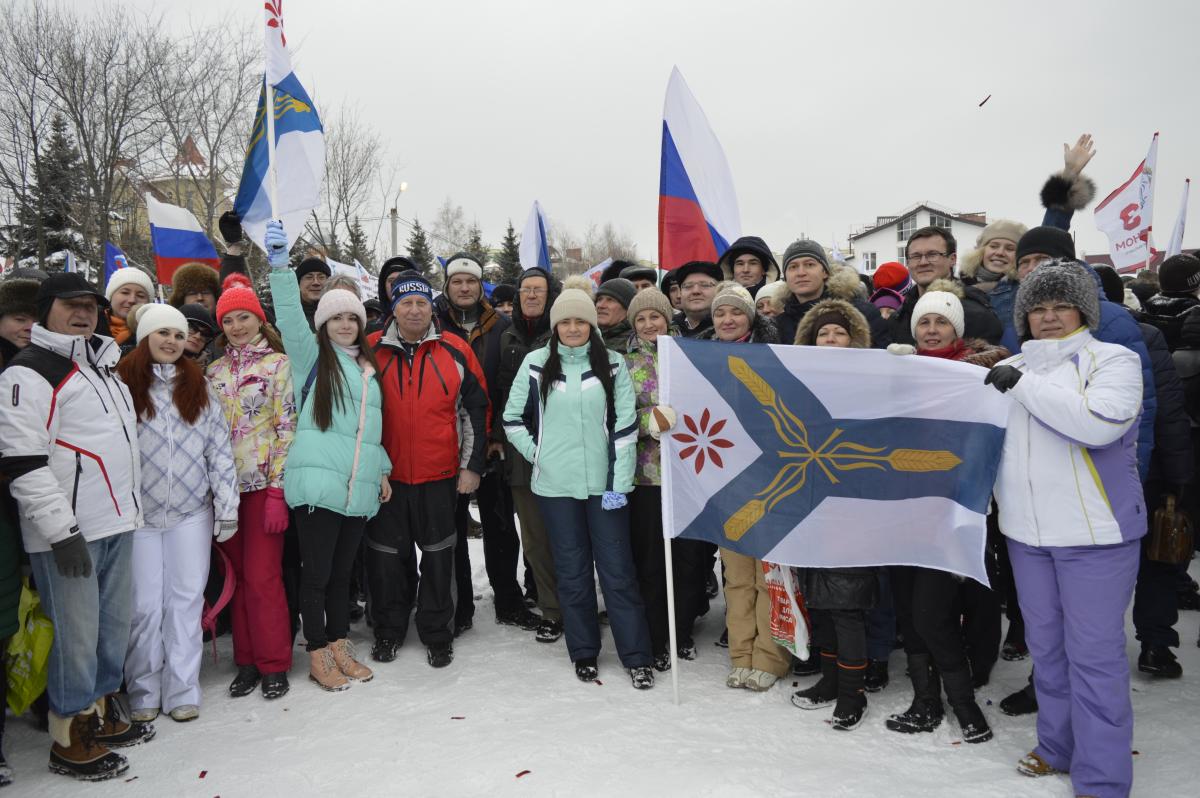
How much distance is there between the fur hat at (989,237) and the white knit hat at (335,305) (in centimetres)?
423

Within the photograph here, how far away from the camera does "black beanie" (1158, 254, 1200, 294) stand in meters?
5.45

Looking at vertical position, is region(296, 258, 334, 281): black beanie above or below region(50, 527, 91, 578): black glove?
above

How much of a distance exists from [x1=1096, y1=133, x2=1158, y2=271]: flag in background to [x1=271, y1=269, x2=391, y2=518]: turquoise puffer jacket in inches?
468

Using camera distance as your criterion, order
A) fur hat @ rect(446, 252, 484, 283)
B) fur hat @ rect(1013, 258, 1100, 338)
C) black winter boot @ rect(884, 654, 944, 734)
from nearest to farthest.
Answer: fur hat @ rect(1013, 258, 1100, 338)
black winter boot @ rect(884, 654, 944, 734)
fur hat @ rect(446, 252, 484, 283)

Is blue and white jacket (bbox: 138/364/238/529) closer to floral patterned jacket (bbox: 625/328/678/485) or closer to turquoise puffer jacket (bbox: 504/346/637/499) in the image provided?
turquoise puffer jacket (bbox: 504/346/637/499)

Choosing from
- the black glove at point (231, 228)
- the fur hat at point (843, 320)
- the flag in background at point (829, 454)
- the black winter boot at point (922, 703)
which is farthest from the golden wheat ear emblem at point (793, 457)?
the black glove at point (231, 228)

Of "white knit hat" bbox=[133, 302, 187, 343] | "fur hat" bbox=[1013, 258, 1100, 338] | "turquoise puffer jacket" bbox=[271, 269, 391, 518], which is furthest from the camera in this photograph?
"turquoise puffer jacket" bbox=[271, 269, 391, 518]

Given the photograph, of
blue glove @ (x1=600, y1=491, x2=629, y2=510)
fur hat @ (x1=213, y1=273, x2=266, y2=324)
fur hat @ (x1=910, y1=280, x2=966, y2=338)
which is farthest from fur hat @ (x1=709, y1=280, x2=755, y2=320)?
fur hat @ (x1=213, y1=273, x2=266, y2=324)

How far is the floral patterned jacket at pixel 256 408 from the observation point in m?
4.35

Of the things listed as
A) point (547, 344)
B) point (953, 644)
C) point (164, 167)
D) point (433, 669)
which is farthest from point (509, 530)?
point (164, 167)

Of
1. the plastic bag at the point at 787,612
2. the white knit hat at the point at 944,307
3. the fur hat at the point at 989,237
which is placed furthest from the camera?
the fur hat at the point at 989,237

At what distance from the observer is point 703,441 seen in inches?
163

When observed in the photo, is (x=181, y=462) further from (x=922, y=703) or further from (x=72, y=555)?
(x=922, y=703)

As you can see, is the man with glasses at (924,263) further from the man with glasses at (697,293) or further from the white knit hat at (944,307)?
the man with glasses at (697,293)
